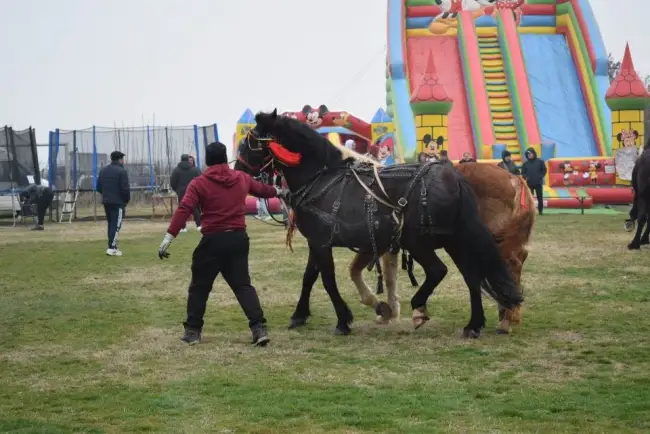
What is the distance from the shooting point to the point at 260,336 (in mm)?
8961

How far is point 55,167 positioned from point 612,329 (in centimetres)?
2728

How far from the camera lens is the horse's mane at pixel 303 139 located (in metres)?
9.91

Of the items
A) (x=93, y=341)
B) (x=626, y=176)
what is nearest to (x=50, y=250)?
(x=93, y=341)

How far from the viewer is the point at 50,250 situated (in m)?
20.2

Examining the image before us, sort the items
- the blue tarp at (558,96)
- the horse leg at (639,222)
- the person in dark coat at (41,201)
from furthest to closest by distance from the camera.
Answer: the blue tarp at (558,96) < the person in dark coat at (41,201) < the horse leg at (639,222)

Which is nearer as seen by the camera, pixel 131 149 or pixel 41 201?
pixel 41 201

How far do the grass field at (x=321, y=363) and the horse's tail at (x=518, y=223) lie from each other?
816mm

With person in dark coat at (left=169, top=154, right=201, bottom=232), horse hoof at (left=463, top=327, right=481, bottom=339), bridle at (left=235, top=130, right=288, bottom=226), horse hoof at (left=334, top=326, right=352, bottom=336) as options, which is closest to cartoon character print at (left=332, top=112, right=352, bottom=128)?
person in dark coat at (left=169, top=154, right=201, bottom=232)

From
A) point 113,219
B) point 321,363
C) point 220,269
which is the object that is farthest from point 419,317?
point 113,219

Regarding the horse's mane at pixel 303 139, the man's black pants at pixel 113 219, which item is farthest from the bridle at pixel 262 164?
the man's black pants at pixel 113 219

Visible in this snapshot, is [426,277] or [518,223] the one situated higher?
[518,223]

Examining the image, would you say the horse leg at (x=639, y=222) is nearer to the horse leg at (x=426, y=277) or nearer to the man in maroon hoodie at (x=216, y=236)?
the horse leg at (x=426, y=277)

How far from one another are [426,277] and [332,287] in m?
0.92

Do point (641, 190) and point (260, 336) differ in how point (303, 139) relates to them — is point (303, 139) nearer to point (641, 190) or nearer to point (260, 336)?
point (260, 336)
